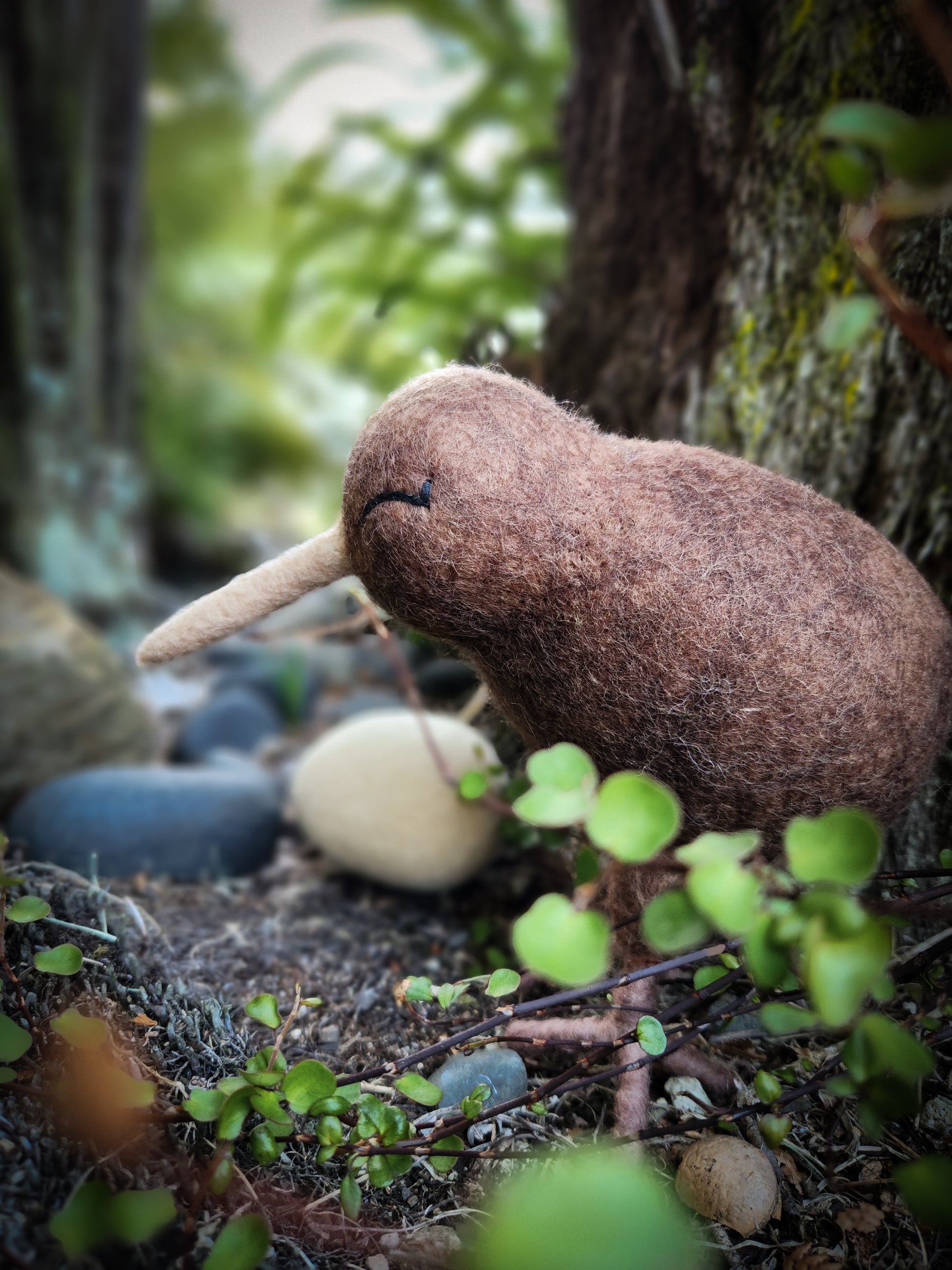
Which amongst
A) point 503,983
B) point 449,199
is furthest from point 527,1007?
point 449,199

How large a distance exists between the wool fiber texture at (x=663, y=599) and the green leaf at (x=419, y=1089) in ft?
0.99

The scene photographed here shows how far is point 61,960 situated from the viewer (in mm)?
617

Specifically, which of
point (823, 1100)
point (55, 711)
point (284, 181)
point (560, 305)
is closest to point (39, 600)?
point (55, 711)

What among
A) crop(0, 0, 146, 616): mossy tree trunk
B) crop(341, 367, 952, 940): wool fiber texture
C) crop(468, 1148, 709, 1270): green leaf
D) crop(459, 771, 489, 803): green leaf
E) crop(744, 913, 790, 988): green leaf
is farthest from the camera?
crop(0, 0, 146, 616): mossy tree trunk

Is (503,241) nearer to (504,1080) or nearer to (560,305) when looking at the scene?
(560,305)

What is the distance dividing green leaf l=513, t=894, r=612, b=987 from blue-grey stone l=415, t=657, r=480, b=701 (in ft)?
3.16

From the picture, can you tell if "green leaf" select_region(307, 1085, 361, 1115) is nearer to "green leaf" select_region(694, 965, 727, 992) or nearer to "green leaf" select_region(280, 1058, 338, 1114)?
"green leaf" select_region(280, 1058, 338, 1114)

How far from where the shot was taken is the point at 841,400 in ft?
3.28

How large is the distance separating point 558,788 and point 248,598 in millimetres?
400

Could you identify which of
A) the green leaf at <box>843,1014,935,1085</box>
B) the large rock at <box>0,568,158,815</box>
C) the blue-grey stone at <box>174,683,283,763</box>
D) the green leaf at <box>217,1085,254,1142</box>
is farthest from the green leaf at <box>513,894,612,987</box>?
the blue-grey stone at <box>174,683,283,763</box>

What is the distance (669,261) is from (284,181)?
2.30 m

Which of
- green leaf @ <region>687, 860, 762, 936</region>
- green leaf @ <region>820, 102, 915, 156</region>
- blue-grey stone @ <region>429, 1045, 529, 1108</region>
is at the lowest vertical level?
blue-grey stone @ <region>429, 1045, 529, 1108</region>

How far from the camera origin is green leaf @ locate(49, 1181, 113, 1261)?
16.7 inches

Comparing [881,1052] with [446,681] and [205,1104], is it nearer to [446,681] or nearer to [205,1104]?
[205,1104]
